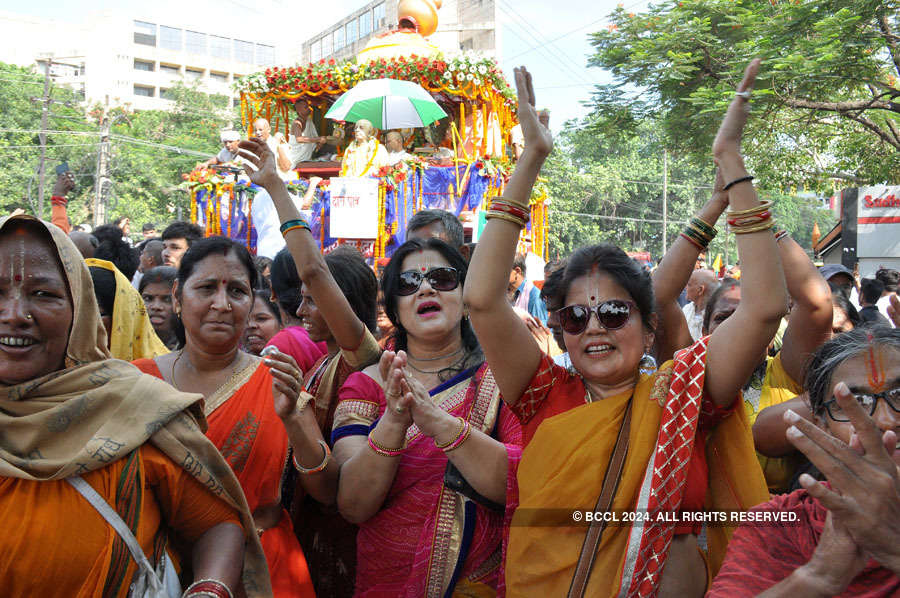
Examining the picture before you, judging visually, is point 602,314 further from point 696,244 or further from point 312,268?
point 312,268

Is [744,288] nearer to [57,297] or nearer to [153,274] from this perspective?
[57,297]

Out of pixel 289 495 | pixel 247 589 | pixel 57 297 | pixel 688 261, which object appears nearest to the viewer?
pixel 57 297

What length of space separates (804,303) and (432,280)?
1275 millimetres

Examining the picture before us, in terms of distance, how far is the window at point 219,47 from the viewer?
67188 mm

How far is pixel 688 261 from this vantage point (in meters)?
2.43

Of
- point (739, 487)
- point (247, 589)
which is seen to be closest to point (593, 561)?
point (739, 487)

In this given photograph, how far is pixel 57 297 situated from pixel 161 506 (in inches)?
22.9

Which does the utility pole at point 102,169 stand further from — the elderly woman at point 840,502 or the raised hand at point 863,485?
the raised hand at point 863,485

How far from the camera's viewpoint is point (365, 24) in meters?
41.9

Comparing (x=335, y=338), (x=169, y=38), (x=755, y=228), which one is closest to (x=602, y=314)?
(x=755, y=228)

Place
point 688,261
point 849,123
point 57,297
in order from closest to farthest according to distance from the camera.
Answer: point 57,297 < point 688,261 < point 849,123

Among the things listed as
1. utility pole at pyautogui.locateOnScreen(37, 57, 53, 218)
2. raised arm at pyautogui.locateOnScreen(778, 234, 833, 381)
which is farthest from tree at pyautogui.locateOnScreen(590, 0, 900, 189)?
utility pole at pyautogui.locateOnScreen(37, 57, 53, 218)

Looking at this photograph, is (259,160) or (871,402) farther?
(259,160)

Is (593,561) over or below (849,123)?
below
